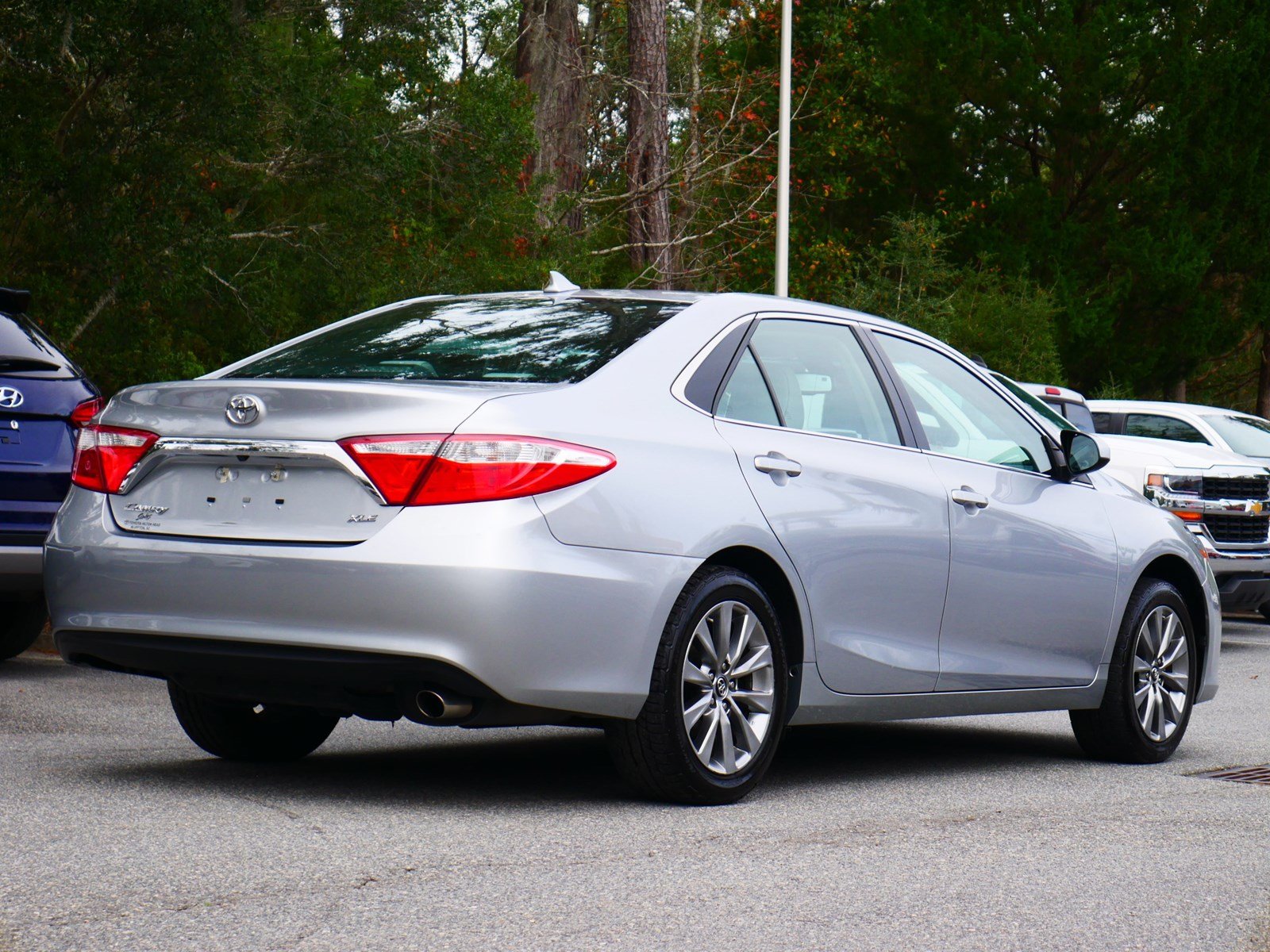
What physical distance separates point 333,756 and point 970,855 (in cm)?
257

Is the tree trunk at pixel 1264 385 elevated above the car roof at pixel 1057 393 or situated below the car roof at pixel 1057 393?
below

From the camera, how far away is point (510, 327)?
5992mm

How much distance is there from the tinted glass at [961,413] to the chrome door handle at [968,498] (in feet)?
0.61

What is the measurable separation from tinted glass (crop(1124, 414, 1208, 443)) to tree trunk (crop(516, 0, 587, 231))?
29.5ft

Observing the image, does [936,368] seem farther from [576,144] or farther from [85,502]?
[576,144]

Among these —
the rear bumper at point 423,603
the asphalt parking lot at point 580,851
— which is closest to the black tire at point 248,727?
the asphalt parking lot at point 580,851

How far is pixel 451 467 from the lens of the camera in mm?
5055

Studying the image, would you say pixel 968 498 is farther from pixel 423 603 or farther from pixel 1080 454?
pixel 423 603

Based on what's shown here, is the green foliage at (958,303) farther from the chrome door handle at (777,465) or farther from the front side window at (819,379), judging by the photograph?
the chrome door handle at (777,465)

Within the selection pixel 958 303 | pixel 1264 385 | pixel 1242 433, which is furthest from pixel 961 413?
pixel 1264 385

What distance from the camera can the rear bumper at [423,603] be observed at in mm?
4984

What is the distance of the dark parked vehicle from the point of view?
8117 millimetres

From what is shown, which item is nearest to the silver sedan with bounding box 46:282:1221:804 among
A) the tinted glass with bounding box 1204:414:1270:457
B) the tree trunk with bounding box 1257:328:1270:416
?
the tinted glass with bounding box 1204:414:1270:457

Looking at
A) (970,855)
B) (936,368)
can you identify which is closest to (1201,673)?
(936,368)
